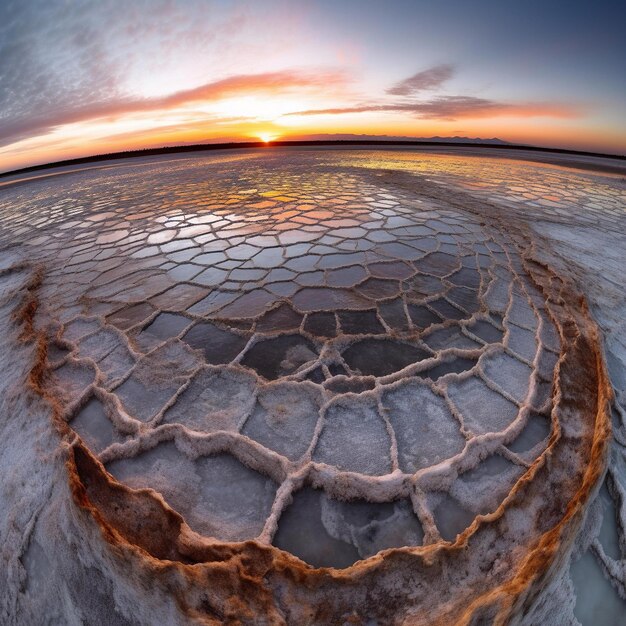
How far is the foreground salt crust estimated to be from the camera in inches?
46.2

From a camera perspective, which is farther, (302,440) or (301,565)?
(302,440)

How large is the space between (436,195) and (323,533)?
22.3ft

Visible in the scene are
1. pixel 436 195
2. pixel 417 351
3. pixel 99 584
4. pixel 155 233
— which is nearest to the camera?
pixel 99 584

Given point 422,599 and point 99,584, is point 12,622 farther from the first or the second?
point 422,599

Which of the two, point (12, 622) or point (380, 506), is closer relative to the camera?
point (12, 622)

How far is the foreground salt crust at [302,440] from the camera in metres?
1.17

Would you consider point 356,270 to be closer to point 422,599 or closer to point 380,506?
point 380,506

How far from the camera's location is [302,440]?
170 centimetres

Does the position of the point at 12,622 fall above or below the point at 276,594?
below

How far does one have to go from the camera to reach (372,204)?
5.93 meters

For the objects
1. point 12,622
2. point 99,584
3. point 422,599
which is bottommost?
point 12,622

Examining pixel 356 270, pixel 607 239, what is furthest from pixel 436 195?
pixel 356 270

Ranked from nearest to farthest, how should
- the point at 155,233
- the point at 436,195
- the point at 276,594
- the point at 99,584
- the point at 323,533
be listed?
1. the point at 276,594
2. the point at 99,584
3. the point at 323,533
4. the point at 155,233
5. the point at 436,195

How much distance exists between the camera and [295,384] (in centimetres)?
200
